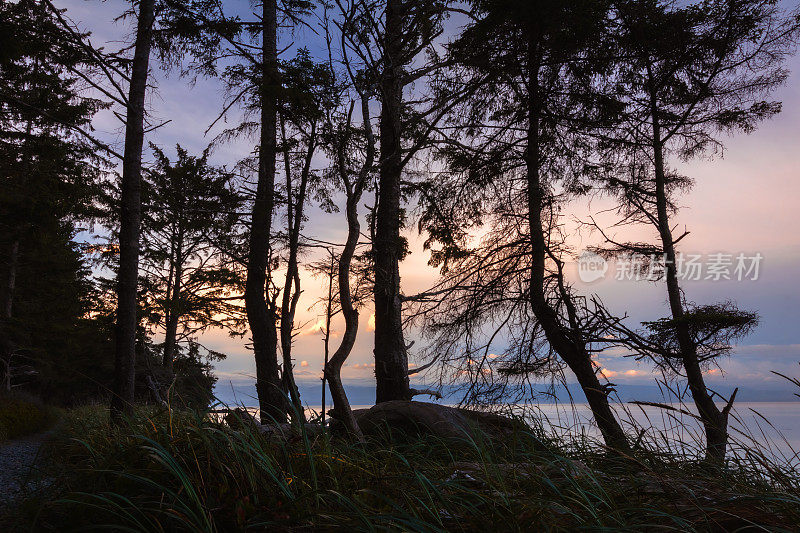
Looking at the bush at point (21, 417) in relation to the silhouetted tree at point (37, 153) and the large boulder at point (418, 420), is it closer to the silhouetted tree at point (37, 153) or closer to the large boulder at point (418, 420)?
the silhouetted tree at point (37, 153)

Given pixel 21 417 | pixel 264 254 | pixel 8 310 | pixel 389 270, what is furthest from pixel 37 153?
pixel 389 270

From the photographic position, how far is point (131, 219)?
974 cm

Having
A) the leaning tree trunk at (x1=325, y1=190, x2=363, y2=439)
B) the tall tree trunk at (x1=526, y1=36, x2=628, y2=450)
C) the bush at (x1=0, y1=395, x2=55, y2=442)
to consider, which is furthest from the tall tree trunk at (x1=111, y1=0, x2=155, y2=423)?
the tall tree trunk at (x1=526, y1=36, x2=628, y2=450)

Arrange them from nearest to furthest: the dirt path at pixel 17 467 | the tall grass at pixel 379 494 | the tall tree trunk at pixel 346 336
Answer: the tall grass at pixel 379 494
the dirt path at pixel 17 467
the tall tree trunk at pixel 346 336

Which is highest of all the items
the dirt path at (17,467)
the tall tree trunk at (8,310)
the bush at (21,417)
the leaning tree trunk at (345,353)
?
the tall tree trunk at (8,310)

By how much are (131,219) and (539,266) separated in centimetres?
761

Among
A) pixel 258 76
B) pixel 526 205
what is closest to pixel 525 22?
pixel 526 205

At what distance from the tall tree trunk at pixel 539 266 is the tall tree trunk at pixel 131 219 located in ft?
23.6

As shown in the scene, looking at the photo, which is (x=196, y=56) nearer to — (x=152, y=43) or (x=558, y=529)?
(x=152, y=43)

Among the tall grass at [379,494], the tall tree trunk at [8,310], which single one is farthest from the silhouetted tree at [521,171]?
the tall tree trunk at [8,310]

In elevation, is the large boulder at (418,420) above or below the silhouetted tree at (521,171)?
below

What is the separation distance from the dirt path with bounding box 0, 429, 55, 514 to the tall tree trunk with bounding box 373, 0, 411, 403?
494 centimetres

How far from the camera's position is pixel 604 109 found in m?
9.70

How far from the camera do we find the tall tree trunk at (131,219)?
9.51 m
